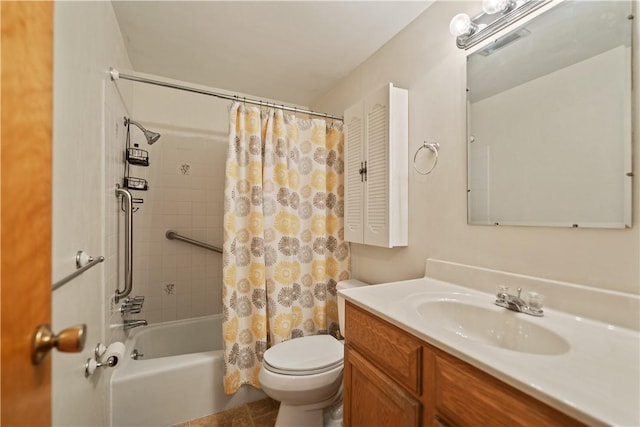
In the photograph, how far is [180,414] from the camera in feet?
5.04

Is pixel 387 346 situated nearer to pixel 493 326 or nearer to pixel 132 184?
pixel 493 326

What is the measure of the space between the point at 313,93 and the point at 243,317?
1970 mm

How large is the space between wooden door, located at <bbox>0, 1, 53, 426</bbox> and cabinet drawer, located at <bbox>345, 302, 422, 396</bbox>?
0.82 m

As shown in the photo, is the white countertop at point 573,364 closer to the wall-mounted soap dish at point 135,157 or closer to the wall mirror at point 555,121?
the wall mirror at point 555,121

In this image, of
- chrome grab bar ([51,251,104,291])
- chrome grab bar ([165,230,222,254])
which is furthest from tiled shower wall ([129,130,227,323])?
chrome grab bar ([51,251,104,291])

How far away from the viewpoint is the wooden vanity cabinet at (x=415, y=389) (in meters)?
0.55

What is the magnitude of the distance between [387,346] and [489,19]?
1371 mm

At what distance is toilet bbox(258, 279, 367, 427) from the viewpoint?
1.30m

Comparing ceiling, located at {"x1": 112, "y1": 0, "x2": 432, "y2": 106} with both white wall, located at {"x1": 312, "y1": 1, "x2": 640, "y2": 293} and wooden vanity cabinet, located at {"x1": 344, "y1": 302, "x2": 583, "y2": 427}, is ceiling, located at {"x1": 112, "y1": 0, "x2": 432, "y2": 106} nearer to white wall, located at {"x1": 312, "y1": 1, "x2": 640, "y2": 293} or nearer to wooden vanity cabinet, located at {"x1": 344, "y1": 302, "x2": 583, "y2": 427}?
white wall, located at {"x1": 312, "y1": 1, "x2": 640, "y2": 293}

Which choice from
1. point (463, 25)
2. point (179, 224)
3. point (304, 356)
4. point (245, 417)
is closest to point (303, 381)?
point (304, 356)

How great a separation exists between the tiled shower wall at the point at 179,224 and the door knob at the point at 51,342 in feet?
6.48

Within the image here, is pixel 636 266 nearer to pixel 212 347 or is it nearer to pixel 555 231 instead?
pixel 555 231

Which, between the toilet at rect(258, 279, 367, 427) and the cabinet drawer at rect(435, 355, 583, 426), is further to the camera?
the toilet at rect(258, 279, 367, 427)

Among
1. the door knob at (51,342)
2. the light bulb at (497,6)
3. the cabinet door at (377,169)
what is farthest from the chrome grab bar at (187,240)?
the light bulb at (497,6)
